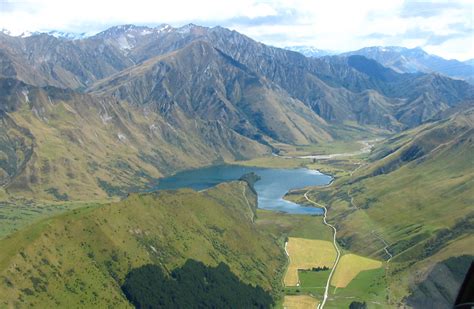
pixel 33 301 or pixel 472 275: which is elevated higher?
pixel 472 275

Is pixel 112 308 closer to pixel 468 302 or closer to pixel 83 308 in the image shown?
pixel 83 308

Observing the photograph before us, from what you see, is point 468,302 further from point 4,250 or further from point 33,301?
point 4,250

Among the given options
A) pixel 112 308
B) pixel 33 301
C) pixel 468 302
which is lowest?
→ pixel 112 308

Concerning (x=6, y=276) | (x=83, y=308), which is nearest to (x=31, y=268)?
(x=6, y=276)

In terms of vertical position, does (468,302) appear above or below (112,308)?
above

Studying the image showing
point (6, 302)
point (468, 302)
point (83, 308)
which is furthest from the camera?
point (83, 308)

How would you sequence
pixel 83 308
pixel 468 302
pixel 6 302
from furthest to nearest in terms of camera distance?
pixel 83 308
pixel 6 302
pixel 468 302

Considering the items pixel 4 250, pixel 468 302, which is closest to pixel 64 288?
pixel 4 250

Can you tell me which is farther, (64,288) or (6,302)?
(64,288)

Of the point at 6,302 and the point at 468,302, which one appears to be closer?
the point at 468,302
